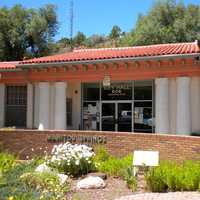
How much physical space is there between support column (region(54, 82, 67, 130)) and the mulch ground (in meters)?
10.8

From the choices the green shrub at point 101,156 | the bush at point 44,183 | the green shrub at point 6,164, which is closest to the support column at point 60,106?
the green shrub at point 101,156

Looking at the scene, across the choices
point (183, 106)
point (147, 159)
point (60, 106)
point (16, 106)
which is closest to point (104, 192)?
point (147, 159)

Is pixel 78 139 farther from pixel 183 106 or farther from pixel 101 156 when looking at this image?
pixel 183 106

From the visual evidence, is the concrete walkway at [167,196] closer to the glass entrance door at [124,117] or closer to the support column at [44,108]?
the support column at [44,108]

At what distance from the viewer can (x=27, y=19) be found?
47.3 meters

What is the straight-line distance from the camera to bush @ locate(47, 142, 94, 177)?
11.5 meters

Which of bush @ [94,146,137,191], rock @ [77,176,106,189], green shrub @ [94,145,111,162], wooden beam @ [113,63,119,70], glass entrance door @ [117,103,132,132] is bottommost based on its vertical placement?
rock @ [77,176,106,189]

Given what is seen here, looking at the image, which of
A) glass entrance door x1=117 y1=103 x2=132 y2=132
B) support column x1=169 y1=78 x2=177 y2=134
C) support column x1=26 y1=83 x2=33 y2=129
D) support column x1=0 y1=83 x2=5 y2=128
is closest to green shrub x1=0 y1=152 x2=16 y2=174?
support column x1=169 y1=78 x2=177 y2=134

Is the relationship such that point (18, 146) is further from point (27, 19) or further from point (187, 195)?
point (27, 19)

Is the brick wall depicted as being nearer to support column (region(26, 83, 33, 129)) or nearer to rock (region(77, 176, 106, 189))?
rock (region(77, 176, 106, 189))

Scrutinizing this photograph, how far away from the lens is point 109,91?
23281mm

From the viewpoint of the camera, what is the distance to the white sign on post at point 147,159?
35.1 feet

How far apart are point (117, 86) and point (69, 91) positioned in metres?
2.79

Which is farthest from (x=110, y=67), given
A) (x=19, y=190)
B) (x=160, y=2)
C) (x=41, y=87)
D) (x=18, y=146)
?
(x=160, y=2)
